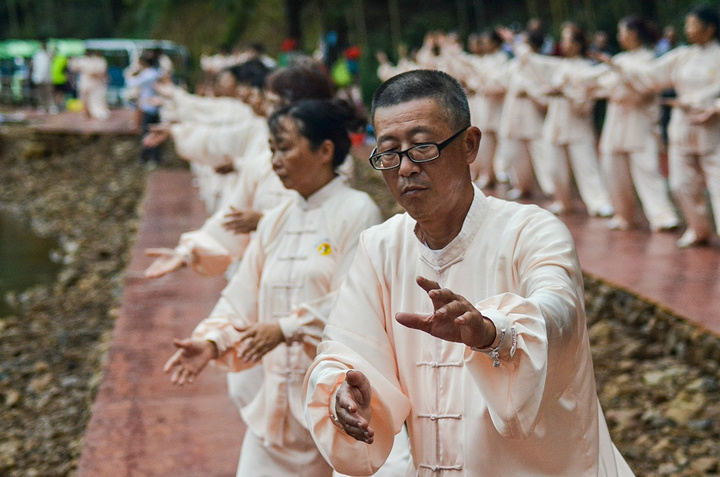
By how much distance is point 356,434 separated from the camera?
228cm

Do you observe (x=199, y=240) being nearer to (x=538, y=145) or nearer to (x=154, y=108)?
(x=538, y=145)

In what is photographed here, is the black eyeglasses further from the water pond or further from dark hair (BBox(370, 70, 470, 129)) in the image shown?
the water pond

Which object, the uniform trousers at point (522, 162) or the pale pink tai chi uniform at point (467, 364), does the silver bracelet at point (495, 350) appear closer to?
the pale pink tai chi uniform at point (467, 364)

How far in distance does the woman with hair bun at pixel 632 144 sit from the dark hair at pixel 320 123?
6309 millimetres

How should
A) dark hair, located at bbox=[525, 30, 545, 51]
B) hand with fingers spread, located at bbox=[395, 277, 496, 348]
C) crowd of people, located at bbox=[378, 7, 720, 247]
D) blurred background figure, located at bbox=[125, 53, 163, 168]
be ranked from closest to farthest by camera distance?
hand with fingers spread, located at bbox=[395, 277, 496, 348] < crowd of people, located at bbox=[378, 7, 720, 247] < dark hair, located at bbox=[525, 30, 545, 51] < blurred background figure, located at bbox=[125, 53, 163, 168]

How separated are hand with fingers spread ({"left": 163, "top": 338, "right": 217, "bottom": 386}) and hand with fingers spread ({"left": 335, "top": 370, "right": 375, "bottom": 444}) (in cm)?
94

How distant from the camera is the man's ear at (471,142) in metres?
2.53

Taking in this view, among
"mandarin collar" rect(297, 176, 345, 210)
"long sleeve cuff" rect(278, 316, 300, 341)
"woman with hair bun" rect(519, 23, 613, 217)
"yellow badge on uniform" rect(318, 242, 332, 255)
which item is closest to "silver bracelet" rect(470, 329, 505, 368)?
"long sleeve cuff" rect(278, 316, 300, 341)

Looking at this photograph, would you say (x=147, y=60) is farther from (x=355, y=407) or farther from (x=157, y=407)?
(x=355, y=407)

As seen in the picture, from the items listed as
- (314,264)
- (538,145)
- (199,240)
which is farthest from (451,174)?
(538,145)

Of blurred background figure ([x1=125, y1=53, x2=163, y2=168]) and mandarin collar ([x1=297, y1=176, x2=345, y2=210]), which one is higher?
mandarin collar ([x1=297, y1=176, x2=345, y2=210])

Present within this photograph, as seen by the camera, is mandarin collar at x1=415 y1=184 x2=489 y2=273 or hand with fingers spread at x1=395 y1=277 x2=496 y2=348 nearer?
hand with fingers spread at x1=395 y1=277 x2=496 y2=348

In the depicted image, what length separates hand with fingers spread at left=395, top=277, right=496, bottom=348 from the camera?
1.96 m

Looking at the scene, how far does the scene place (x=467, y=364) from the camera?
2.16m
